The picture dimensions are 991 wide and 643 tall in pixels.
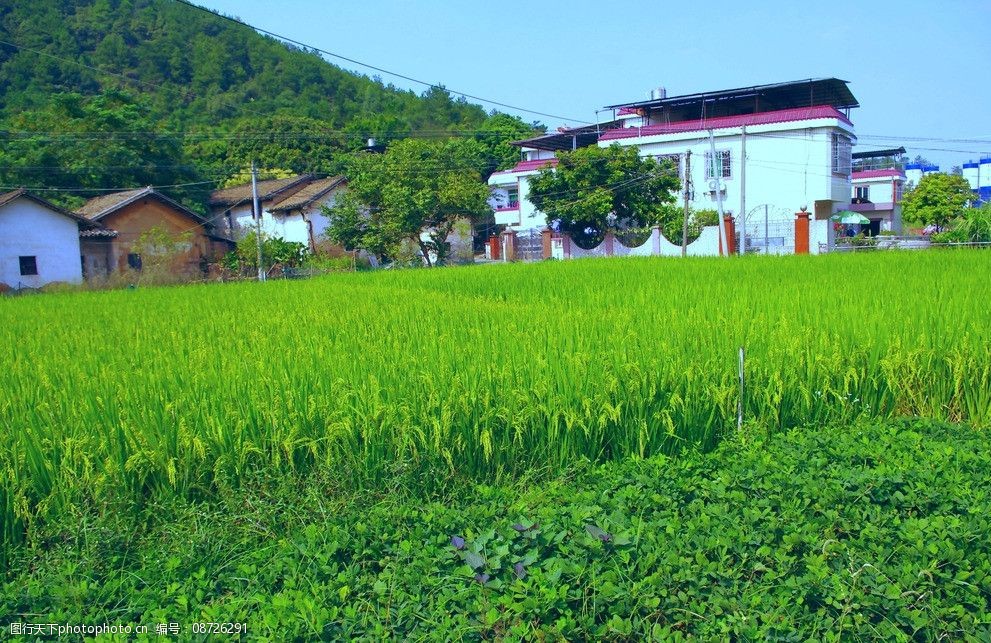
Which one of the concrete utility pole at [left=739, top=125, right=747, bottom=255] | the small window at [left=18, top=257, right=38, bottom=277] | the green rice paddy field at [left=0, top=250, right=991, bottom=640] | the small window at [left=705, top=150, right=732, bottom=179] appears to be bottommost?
the green rice paddy field at [left=0, top=250, right=991, bottom=640]

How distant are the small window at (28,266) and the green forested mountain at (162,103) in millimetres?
4613

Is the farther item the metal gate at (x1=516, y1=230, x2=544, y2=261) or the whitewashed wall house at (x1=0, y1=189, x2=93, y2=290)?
the metal gate at (x1=516, y1=230, x2=544, y2=261)

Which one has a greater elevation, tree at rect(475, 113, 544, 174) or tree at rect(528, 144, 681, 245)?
tree at rect(475, 113, 544, 174)

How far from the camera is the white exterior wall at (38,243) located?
23.7 meters

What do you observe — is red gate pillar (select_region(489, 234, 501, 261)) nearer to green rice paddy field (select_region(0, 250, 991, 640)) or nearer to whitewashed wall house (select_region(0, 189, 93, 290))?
whitewashed wall house (select_region(0, 189, 93, 290))

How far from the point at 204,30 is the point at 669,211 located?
24.7 m

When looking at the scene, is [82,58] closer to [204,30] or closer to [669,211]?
→ [204,30]

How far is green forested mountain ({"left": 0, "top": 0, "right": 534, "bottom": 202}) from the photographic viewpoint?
1107 inches

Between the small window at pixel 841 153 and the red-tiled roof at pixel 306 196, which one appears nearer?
the small window at pixel 841 153

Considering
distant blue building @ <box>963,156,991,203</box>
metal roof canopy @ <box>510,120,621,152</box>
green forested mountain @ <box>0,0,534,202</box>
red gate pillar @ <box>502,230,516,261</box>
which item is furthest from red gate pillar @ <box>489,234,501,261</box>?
distant blue building @ <box>963,156,991,203</box>

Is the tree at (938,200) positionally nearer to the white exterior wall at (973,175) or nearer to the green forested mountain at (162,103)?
the green forested mountain at (162,103)

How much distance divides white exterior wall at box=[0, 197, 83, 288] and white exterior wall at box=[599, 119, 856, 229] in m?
20.9

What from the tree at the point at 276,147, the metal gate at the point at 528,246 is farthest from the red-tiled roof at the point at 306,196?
the metal gate at the point at 528,246

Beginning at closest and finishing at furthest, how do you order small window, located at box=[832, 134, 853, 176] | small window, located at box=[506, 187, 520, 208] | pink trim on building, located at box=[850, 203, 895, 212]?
small window, located at box=[832, 134, 853, 176]
small window, located at box=[506, 187, 520, 208]
pink trim on building, located at box=[850, 203, 895, 212]
